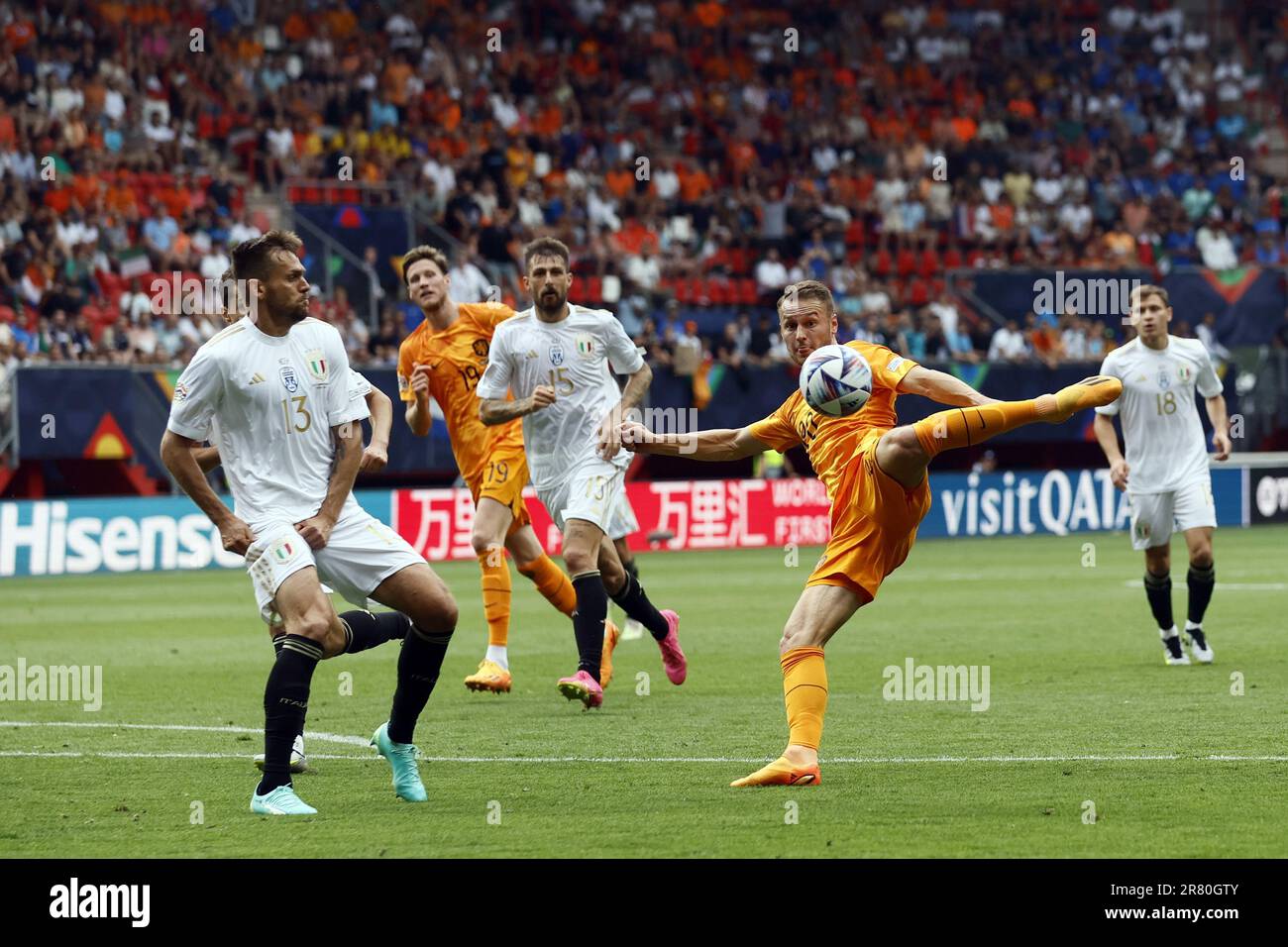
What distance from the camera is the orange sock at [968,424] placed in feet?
24.2

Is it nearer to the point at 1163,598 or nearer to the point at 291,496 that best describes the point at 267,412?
the point at 291,496

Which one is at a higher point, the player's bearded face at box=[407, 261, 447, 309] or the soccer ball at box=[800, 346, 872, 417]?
the player's bearded face at box=[407, 261, 447, 309]

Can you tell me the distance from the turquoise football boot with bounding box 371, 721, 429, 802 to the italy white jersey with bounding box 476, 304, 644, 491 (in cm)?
371

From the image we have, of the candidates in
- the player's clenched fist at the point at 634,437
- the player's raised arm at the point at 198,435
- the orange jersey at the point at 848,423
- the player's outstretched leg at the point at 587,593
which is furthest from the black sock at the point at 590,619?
the player's raised arm at the point at 198,435

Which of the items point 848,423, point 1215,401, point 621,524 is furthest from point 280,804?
point 1215,401

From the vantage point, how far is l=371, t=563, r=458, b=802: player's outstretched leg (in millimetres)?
7590

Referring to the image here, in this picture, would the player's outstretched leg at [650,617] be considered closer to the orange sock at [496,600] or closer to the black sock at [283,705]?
the orange sock at [496,600]

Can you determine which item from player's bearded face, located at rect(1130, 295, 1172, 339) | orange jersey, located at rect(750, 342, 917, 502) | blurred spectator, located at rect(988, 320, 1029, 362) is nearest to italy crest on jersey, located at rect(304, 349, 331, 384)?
orange jersey, located at rect(750, 342, 917, 502)

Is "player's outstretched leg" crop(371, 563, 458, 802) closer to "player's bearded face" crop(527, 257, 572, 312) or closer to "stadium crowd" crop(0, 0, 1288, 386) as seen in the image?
"player's bearded face" crop(527, 257, 572, 312)

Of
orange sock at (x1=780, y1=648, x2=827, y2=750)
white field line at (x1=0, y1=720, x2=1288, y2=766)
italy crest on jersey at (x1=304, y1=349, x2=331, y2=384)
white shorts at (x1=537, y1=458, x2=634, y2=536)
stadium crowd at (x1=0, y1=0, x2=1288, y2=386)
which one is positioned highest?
stadium crowd at (x1=0, y1=0, x2=1288, y2=386)

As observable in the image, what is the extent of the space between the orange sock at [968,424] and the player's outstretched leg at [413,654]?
1.98 metres

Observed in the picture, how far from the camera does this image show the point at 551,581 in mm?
11719
